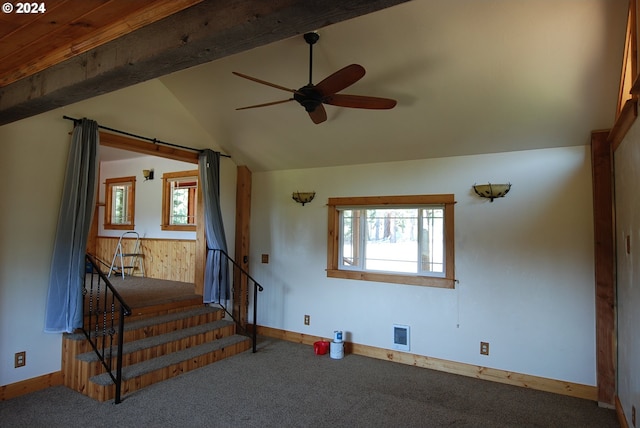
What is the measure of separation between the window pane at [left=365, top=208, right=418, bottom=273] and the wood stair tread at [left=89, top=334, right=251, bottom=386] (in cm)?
197

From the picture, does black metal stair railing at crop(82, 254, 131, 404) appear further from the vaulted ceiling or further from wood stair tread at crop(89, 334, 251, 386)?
the vaulted ceiling

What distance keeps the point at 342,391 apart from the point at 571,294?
7.92 ft

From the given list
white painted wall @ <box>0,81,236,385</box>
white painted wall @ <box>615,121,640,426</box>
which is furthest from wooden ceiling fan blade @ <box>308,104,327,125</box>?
white painted wall @ <box>0,81,236,385</box>

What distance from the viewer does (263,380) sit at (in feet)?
12.7

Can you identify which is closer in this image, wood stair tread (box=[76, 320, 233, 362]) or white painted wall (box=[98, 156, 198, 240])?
wood stair tread (box=[76, 320, 233, 362])

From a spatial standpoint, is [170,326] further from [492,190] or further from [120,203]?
[120,203]

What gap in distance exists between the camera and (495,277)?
4.00 metres

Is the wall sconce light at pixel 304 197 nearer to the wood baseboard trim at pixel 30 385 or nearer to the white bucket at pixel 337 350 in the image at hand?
the white bucket at pixel 337 350

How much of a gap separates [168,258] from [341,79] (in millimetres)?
5617

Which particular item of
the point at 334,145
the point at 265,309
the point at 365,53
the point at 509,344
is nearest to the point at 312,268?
the point at 265,309

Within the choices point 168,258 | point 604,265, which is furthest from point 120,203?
point 604,265

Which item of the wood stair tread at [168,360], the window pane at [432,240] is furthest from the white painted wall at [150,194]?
the window pane at [432,240]

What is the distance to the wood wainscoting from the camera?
6.83m

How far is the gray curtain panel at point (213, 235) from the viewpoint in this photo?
5.03 metres
